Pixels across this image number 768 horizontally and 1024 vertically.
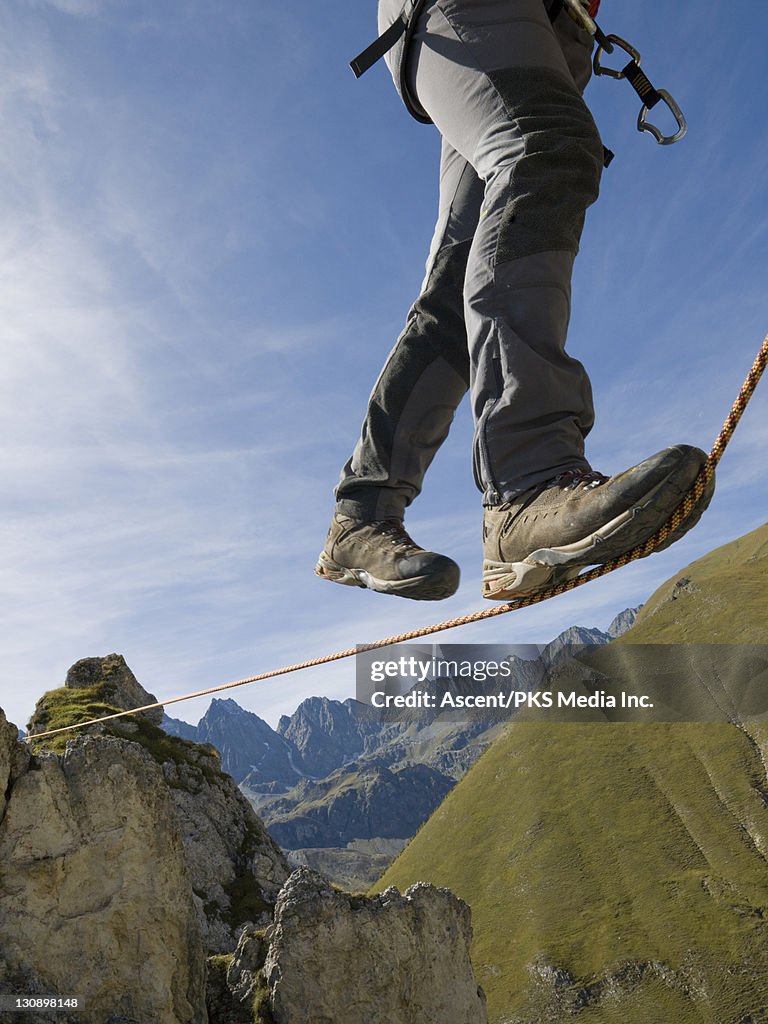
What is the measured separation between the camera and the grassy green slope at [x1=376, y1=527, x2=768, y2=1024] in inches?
4441

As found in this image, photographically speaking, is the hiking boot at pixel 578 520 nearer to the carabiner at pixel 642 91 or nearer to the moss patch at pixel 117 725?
the carabiner at pixel 642 91

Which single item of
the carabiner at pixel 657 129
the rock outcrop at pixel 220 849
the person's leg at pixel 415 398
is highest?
the carabiner at pixel 657 129

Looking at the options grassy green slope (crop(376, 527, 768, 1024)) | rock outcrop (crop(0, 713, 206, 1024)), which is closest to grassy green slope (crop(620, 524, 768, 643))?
grassy green slope (crop(376, 527, 768, 1024))

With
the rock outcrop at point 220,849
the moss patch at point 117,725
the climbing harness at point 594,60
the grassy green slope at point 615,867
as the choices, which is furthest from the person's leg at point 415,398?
the grassy green slope at point 615,867

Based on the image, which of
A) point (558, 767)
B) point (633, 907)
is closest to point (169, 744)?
point (633, 907)

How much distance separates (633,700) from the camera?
6855 inches

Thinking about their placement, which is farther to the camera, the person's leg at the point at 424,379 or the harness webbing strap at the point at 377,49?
the person's leg at the point at 424,379

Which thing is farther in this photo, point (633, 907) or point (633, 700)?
point (633, 700)

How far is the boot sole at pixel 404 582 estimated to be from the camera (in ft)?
12.6

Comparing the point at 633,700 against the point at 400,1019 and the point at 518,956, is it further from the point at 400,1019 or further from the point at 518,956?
the point at 400,1019

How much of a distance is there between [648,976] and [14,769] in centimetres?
12722

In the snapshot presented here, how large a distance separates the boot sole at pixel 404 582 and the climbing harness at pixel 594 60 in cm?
265

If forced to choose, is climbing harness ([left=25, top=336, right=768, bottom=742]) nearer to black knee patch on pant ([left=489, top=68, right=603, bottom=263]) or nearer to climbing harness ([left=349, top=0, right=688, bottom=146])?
black knee patch on pant ([left=489, top=68, right=603, bottom=263])

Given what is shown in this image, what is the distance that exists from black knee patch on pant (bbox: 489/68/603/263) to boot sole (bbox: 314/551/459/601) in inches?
60.6
